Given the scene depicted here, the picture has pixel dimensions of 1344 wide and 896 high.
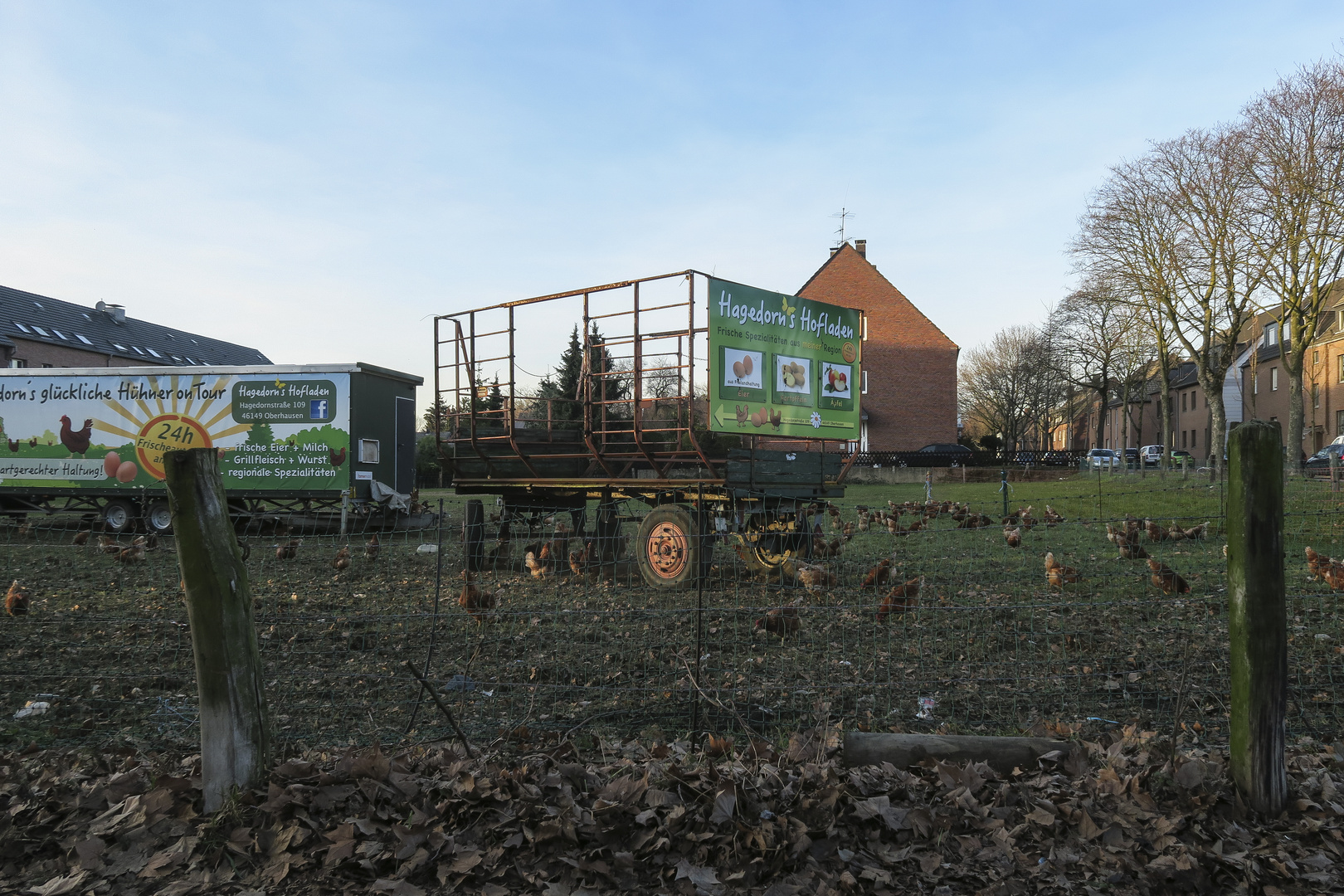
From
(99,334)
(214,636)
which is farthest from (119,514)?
(99,334)

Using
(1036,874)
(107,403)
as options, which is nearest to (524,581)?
(1036,874)

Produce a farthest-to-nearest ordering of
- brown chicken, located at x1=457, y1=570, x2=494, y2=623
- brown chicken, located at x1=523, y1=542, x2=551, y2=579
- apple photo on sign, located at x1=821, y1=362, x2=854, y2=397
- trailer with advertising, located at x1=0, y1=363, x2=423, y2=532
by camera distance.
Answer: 1. trailer with advertising, located at x1=0, y1=363, x2=423, y2=532
2. apple photo on sign, located at x1=821, y1=362, x2=854, y2=397
3. brown chicken, located at x1=523, y1=542, x2=551, y2=579
4. brown chicken, located at x1=457, y1=570, x2=494, y2=623

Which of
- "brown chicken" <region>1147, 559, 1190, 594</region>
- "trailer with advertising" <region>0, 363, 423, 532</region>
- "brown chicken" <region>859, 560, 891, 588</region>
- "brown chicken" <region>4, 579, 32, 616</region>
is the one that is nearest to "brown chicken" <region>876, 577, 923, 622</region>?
"brown chicken" <region>859, 560, 891, 588</region>

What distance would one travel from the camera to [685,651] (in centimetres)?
600

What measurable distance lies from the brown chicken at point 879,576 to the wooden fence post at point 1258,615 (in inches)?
152

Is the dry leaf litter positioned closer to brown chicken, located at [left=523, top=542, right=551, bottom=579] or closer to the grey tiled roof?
brown chicken, located at [left=523, top=542, right=551, bottom=579]

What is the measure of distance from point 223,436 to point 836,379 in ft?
39.0

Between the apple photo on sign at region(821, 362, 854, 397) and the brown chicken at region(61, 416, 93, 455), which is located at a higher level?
the apple photo on sign at region(821, 362, 854, 397)

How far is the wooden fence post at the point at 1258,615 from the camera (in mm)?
3137

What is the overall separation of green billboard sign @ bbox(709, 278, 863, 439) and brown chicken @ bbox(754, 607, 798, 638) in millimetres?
3173

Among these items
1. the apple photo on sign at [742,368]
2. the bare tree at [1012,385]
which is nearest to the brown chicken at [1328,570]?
the apple photo on sign at [742,368]

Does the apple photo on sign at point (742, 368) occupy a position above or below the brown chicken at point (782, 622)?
above

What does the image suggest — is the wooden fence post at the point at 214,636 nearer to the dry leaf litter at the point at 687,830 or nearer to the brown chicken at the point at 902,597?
the dry leaf litter at the point at 687,830

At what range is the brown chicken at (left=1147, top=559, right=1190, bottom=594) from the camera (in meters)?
7.25
